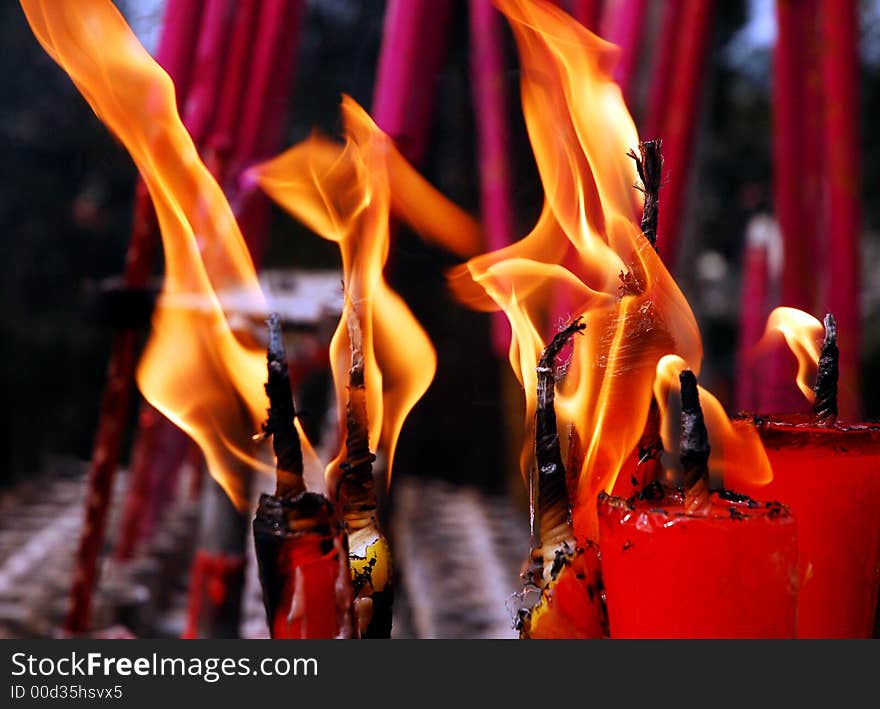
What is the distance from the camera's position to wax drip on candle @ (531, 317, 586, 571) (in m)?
0.42

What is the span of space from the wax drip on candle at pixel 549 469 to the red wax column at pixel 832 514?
0.37 ft

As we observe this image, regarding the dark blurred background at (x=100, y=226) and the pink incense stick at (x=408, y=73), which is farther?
the dark blurred background at (x=100, y=226)

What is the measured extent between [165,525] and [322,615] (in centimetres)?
201

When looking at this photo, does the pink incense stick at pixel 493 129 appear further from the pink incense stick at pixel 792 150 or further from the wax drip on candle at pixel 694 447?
the wax drip on candle at pixel 694 447

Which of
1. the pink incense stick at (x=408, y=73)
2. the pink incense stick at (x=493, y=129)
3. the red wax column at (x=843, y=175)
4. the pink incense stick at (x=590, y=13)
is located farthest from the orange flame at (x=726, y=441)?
the pink incense stick at (x=590, y=13)

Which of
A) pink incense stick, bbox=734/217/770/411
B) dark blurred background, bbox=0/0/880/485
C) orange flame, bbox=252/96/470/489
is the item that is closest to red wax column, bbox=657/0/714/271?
orange flame, bbox=252/96/470/489

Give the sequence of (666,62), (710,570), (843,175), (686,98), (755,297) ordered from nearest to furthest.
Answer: (710,570)
(843,175)
(686,98)
(666,62)
(755,297)

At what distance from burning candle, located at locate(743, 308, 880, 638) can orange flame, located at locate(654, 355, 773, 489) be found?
11mm

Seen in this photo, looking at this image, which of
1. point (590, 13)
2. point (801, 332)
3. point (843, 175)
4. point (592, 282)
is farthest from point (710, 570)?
point (590, 13)

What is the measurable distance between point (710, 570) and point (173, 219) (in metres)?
0.40

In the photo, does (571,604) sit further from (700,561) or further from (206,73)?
(206,73)

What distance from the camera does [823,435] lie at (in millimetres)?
441

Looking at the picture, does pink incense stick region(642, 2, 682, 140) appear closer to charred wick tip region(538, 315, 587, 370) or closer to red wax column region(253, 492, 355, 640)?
charred wick tip region(538, 315, 587, 370)

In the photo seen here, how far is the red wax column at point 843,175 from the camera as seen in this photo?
973 mm
